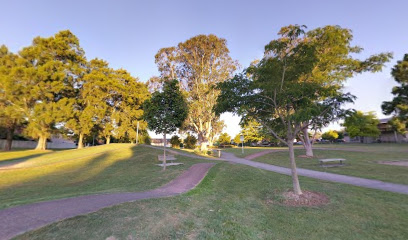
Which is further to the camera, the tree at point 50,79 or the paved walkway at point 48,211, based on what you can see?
the tree at point 50,79

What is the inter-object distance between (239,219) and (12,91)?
37123mm

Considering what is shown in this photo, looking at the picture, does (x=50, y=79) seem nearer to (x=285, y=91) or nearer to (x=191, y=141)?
(x=191, y=141)

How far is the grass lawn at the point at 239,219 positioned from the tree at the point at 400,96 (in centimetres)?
2878

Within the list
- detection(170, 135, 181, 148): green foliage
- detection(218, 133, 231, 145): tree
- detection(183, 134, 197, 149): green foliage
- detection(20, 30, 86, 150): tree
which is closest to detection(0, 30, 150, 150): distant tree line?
detection(20, 30, 86, 150): tree

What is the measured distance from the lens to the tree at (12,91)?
2886cm

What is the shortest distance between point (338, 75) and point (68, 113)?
33.2 metres

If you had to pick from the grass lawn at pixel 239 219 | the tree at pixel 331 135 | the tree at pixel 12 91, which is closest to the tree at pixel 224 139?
the tree at pixel 331 135

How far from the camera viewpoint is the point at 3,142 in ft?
132

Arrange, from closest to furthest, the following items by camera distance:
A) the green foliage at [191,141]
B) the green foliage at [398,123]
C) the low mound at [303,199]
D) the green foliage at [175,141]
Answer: the low mound at [303,199], the green foliage at [398,123], the green foliage at [175,141], the green foliage at [191,141]

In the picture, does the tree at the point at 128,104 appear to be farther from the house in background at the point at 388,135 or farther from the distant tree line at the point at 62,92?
the house in background at the point at 388,135

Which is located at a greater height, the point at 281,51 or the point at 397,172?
the point at 281,51

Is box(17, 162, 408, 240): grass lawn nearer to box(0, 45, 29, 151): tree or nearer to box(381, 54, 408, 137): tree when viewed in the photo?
box(381, 54, 408, 137): tree

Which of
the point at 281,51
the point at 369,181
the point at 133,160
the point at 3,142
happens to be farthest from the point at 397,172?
the point at 3,142

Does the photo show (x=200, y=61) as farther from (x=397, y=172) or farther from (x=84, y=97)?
(x=397, y=172)
